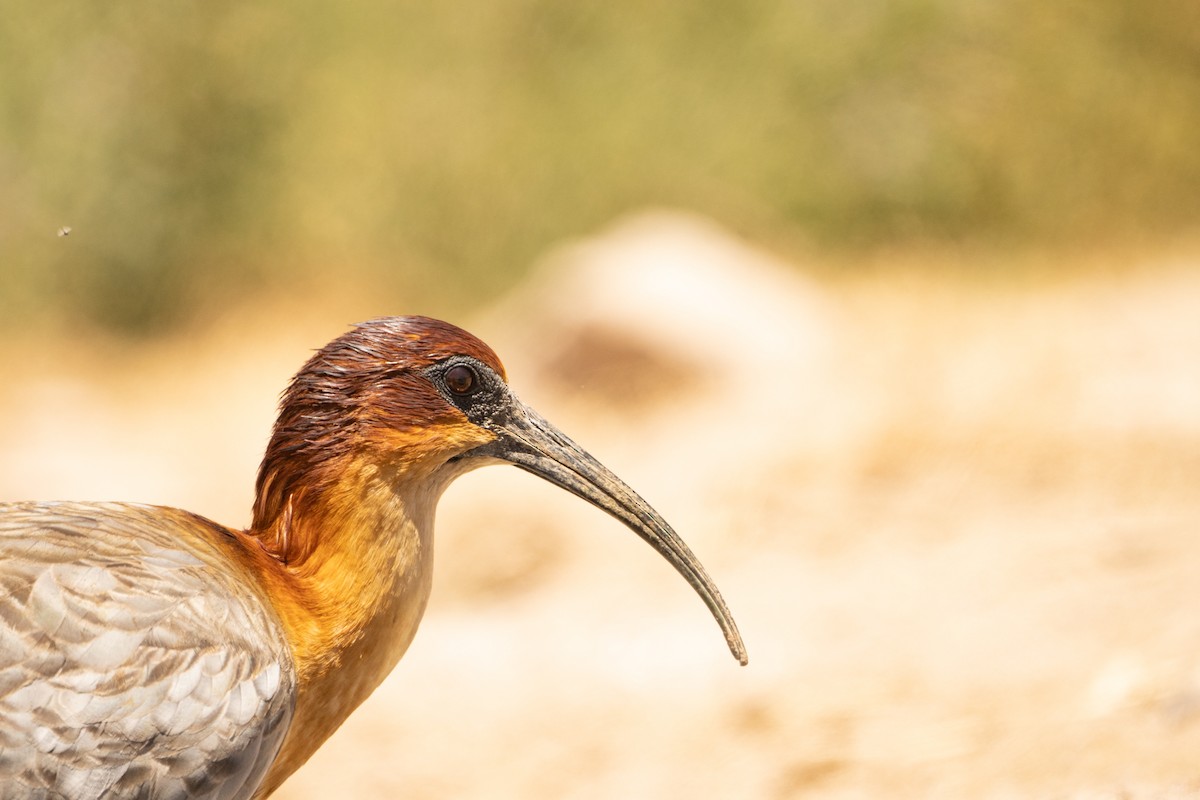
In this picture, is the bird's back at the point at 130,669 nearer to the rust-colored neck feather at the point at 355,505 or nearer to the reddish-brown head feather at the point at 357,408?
the rust-colored neck feather at the point at 355,505

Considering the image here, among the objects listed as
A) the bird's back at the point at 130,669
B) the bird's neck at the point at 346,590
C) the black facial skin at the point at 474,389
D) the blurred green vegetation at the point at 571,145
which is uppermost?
the blurred green vegetation at the point at 571,145

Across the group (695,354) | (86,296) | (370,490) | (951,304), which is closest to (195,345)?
(86,296)

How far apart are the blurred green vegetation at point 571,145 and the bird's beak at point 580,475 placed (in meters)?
11.3

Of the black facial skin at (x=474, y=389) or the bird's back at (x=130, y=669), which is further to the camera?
the black facial skin at (x=474, y=389)

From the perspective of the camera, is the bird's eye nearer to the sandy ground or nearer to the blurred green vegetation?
the sandy ground

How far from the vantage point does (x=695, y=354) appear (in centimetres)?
1241

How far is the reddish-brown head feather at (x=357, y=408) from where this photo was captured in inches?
175

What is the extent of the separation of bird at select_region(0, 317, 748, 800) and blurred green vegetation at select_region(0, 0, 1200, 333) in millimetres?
11578

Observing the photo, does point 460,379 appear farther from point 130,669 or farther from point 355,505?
point 130,669

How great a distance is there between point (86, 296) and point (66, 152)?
1670 mm

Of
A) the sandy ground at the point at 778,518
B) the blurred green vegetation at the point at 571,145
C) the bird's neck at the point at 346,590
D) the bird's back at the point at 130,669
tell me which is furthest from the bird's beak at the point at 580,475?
the blurred green vegetation at the point at 571,145

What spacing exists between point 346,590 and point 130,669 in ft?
2.29

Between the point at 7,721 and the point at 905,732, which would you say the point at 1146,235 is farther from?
the point at 7,721

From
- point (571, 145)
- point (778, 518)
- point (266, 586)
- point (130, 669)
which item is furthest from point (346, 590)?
point (571, 145)
